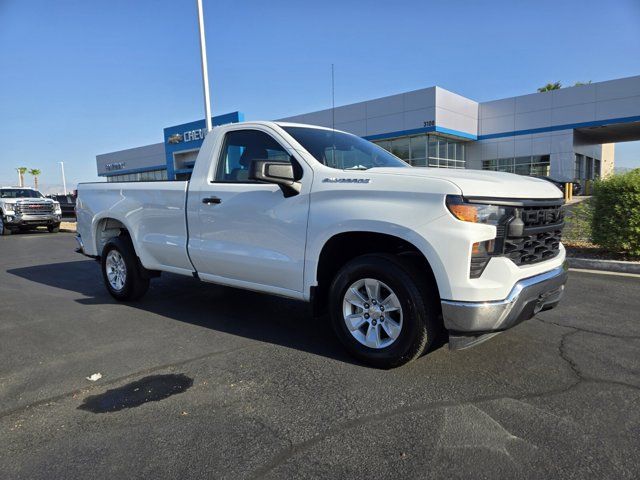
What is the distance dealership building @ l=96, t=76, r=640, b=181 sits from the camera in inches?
1145

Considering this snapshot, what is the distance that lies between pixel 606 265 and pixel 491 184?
17.3 feet

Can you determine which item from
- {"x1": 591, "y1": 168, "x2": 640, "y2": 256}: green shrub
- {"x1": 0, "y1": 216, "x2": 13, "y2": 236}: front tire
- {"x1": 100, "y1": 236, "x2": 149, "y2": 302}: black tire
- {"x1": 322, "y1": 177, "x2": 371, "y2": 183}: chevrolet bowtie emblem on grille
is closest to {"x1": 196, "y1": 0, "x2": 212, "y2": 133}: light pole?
{"x1": 100, "y1": 236, "x2": 149, "y2": 302}: black tire

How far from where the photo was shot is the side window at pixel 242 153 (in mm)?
4525

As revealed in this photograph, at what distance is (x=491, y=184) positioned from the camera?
3291mm

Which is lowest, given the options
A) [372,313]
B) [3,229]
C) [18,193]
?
[3,229]

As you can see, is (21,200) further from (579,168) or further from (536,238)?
(579,168)

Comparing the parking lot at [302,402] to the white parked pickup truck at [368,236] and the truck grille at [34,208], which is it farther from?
the truck grille at [34,208]

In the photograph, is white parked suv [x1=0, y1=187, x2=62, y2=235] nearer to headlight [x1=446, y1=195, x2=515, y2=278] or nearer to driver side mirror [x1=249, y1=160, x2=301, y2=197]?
driver side mirror [x1=249, y1=160, x2=301, y2=197]

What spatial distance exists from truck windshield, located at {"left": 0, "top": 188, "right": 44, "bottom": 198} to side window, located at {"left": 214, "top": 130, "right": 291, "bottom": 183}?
61.1ft

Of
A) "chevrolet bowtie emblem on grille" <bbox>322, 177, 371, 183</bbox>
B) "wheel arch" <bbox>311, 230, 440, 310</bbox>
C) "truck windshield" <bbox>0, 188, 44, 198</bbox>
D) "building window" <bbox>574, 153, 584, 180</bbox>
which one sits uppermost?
"building window" <bbox>574, 153, 584, 180</bbox>

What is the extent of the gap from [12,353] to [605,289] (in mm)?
6824

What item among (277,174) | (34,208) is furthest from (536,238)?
(34,208)

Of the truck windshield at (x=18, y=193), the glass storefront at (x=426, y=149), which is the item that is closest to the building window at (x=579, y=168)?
the glass storefront at (x=426, y=149)

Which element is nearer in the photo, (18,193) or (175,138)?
(18,193)
